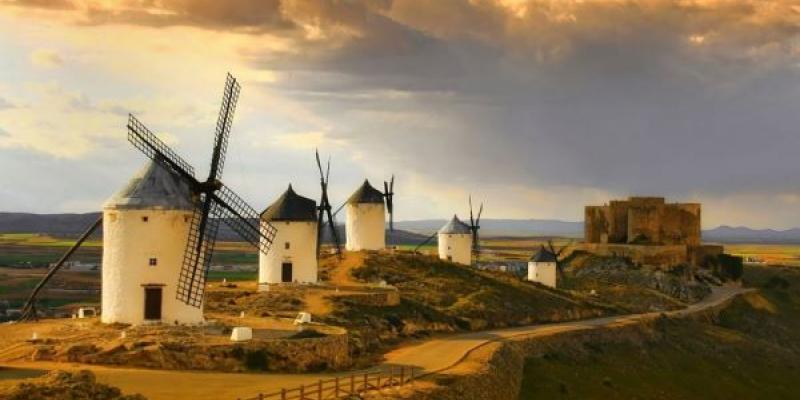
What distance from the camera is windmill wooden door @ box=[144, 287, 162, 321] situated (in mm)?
39469

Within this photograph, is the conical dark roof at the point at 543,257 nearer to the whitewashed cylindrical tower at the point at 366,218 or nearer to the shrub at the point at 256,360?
the whitewashed cylindrical tower at the point at 366,218

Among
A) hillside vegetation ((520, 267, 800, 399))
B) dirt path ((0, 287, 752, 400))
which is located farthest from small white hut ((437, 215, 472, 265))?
dirt path ((0, 287, 752, 400))

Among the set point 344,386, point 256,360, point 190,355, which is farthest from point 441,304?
point 344,386

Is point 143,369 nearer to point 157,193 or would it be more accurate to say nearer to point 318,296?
point 157,193

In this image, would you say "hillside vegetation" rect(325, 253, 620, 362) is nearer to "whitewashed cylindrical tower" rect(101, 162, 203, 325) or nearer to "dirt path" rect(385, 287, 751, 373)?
"dirt path" rect(385, 287, 751, 373)

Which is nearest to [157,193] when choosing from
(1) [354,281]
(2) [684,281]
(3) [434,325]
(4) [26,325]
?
(4) [26,325]

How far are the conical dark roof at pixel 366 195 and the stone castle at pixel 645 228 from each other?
32.6 meters

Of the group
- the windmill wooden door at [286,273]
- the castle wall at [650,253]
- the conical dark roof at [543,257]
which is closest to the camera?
the windmill wooden door at [286,273]

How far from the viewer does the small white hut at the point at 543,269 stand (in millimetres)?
79188

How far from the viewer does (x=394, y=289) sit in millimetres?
58219

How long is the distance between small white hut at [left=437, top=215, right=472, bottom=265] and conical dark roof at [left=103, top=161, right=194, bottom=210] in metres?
41.8

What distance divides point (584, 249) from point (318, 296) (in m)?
53.5

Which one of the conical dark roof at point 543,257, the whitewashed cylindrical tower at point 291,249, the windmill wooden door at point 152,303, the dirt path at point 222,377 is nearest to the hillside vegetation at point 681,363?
the dirt path at point 222,377

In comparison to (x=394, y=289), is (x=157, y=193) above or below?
above
